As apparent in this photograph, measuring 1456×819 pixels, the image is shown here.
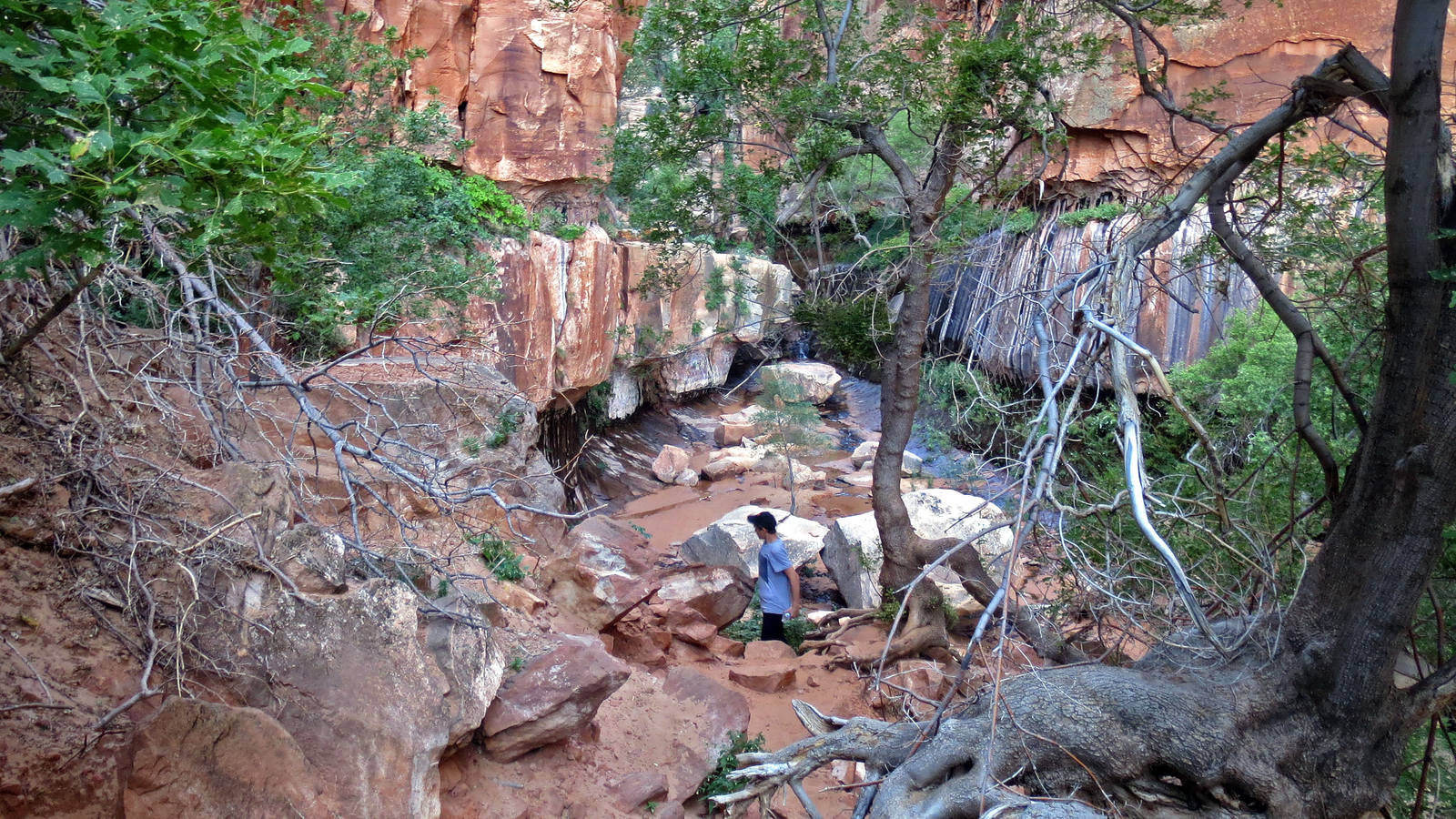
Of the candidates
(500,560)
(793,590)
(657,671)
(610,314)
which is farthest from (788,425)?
(500,560)

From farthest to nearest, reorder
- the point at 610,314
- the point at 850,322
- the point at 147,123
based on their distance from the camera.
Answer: the point at 610,314, the point at 850,322, the point at 147,123

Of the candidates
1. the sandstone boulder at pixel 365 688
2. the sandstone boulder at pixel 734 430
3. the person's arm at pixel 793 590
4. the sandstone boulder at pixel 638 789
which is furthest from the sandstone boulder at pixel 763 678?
the sandstone boulder at pixel 734 430

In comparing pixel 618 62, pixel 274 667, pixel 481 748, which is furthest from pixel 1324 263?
pixel 618 62

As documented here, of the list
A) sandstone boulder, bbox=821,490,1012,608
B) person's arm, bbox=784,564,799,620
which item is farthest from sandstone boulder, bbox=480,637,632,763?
sandstone boulder, bbox=821,490,1012,608

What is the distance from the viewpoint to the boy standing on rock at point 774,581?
24.2 feet

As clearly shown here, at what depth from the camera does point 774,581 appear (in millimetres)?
7660

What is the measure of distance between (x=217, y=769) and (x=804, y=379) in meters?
18.7

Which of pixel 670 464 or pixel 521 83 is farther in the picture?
pixel 670 464

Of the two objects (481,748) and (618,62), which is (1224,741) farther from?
(618,62)

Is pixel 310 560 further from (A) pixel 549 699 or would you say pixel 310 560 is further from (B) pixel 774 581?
(B) pixel 774 581

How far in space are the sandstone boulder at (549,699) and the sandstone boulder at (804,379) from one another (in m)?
12.5

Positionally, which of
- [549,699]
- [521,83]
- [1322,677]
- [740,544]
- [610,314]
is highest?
[521,83]

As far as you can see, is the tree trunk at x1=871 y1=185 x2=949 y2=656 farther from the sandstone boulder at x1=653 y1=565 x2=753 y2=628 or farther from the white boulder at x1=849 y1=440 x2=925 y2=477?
the white boulder at x1=849 y1=440 x2=925 y2=477

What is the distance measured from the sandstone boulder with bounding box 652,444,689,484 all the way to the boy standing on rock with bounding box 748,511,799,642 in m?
8.23
